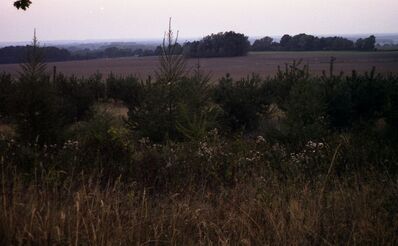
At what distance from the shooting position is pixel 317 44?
11081cm

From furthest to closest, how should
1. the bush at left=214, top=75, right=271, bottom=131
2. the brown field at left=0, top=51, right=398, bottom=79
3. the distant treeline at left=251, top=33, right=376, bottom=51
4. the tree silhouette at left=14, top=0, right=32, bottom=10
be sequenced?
the distant treeline at left=251, top=33, right=376, bottom=51
the brown field at left=0, top=51, right=398, bottom=79
the bush at left=214, top=75, right=271, bottom=131
the tree silhouette at left=14, top=0, right=32, bottom=10

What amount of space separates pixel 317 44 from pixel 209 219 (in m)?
113

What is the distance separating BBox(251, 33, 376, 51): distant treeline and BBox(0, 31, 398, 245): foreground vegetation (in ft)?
335

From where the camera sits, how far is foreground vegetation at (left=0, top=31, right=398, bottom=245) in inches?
143

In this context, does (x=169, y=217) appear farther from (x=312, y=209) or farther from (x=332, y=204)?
(x=332, y=204)

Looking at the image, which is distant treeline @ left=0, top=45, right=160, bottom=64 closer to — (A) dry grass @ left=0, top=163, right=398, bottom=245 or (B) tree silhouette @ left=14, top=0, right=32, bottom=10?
(B) tree silhouette @ left=14, top=0, right=32, bottom=10

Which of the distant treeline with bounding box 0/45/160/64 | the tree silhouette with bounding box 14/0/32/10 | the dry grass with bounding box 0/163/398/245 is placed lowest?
the dry grass with bounding box 0/163/398/245

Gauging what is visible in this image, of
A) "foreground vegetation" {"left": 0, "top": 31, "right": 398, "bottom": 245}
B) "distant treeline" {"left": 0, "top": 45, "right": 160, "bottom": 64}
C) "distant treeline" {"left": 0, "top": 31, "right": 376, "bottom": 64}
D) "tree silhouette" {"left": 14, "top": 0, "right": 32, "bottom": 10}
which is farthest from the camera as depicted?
"distant treeline" {"left": 0, "top": 31, "right": 376, "bottom": 64}

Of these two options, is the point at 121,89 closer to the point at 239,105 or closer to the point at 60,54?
the point at 239,105

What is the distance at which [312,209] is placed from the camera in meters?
4.06

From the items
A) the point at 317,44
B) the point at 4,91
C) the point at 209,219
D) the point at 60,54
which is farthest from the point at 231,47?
→ the point at 209,219

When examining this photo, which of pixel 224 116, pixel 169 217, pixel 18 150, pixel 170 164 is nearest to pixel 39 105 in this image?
pixel 18 150

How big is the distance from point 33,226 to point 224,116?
11364mm

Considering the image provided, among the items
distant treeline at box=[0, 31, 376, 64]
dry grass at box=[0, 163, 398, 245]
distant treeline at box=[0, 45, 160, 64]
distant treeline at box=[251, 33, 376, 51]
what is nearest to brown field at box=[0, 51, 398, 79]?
distant treeline at box=[0, 45, 160, 64]
